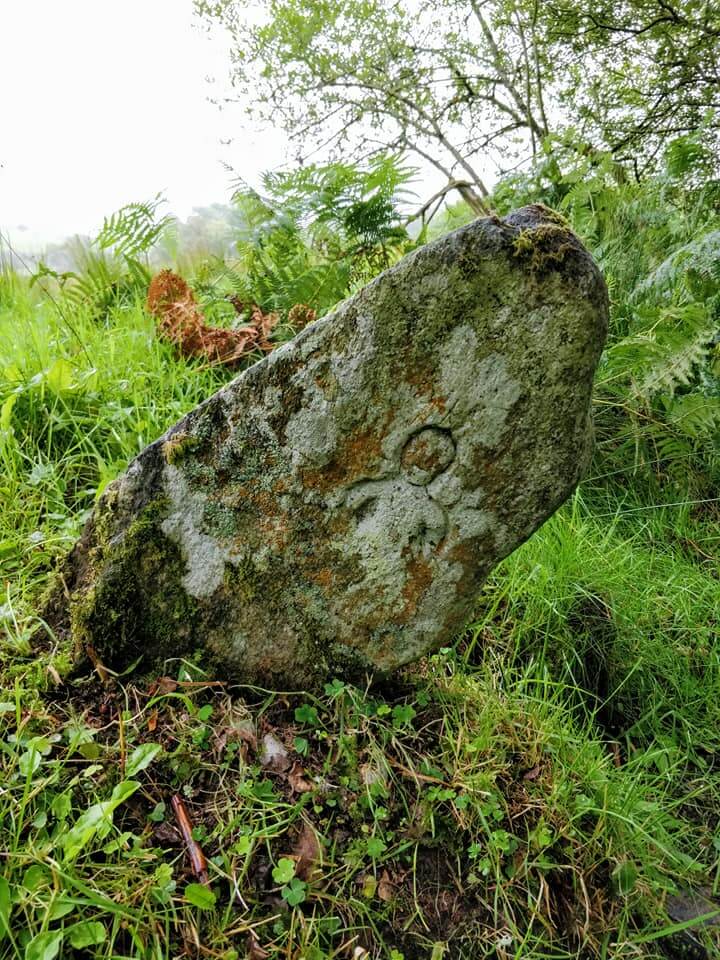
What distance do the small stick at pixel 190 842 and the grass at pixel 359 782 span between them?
11 millimetres

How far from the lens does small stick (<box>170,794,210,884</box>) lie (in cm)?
155

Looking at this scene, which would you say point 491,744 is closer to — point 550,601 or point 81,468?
point 550,601

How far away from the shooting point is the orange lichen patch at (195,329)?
3.51m

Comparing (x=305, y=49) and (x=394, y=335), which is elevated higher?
(x=305, y=49)

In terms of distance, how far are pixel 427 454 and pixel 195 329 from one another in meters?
2.20

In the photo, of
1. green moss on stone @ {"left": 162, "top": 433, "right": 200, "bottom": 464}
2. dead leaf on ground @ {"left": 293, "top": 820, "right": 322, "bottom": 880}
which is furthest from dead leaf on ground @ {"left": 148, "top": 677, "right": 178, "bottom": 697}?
green moss on stone @ {"left": 162, "top": 433, "right": 200, "bottom": 464}

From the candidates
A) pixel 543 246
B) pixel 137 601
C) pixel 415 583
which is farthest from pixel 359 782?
pixel 543 246

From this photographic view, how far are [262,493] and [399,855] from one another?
1.07 meters

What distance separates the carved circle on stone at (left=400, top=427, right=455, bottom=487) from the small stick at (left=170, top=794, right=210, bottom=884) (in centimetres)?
105

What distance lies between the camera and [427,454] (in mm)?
1766

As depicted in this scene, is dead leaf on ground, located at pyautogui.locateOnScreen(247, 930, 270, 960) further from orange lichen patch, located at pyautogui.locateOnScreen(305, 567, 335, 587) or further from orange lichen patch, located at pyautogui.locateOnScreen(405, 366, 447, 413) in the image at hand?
orange lichen patch, located at pyautogui.locateOnScreen(405, 366, 447, 413)

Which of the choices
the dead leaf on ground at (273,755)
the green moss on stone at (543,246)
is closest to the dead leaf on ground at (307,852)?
the dead leaf on ground at (273,755)

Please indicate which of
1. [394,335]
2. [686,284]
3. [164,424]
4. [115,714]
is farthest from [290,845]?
[686,284]

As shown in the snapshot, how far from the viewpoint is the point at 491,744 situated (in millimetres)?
2027
